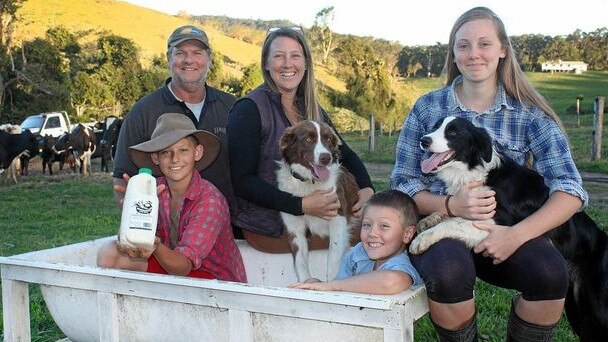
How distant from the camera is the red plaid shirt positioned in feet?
10.5

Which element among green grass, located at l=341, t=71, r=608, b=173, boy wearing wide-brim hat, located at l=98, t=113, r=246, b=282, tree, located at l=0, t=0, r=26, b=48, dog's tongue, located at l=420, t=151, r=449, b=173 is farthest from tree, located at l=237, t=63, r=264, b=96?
dog's tongue, located at l=420, t=151, r=449, b=173

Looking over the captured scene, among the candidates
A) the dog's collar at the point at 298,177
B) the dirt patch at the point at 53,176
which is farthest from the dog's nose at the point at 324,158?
the dirt patch at the point at 53,176

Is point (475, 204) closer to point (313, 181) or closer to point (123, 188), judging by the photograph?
point (313, 181)

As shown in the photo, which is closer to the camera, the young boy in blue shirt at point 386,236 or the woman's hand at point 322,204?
the young boy in blue shirt at point 386,236

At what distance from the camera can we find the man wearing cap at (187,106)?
14.0 feet

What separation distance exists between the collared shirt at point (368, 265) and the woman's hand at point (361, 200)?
99 cm

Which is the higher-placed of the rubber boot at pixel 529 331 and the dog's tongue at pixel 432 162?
the dog's tongue at pixel 432 162

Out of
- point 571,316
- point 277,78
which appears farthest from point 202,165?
point 571,316

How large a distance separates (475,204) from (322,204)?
1.22m

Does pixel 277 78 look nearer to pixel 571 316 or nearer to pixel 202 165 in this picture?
pixel 202 165

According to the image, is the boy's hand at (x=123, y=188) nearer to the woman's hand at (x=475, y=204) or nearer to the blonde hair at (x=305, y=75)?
the blonde hair at (x=305, y=75)

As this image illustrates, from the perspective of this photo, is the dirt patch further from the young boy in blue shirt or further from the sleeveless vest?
the young boy in blue shirt

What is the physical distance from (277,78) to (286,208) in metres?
0.93

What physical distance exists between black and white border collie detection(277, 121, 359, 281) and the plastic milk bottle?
1443 mm
